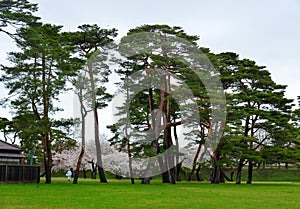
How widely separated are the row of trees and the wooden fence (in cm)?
94

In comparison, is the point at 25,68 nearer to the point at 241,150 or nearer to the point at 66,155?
the point at 241,150

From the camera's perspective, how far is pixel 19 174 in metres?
26.3

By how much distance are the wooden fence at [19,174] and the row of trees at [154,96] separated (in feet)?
3.08

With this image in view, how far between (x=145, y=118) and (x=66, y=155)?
76.7 feet

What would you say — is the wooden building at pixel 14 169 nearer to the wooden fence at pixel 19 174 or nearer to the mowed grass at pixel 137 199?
the wooden fence at pixel 19 174

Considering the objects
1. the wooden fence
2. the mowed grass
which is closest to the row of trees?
the wooden fence

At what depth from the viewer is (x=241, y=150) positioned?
30250 millimetres

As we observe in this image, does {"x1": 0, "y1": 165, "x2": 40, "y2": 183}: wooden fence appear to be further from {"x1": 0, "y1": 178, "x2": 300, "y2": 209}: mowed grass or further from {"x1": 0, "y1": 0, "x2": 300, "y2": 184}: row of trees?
{"x1": 0, "y1": 178, "x2": 300, "y2": 209}: mowed grass

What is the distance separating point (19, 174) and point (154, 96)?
11.8 meters

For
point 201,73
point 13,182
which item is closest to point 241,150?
point 201,73

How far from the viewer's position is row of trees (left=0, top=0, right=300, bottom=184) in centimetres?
2662

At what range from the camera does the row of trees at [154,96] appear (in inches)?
1048

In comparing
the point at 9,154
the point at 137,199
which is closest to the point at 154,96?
the point at 9,154

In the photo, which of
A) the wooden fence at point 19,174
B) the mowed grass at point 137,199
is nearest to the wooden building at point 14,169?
the wooden fence at point 19,174
